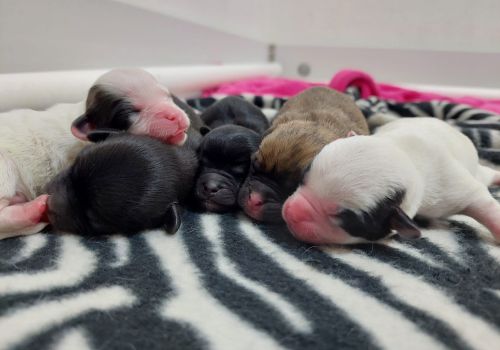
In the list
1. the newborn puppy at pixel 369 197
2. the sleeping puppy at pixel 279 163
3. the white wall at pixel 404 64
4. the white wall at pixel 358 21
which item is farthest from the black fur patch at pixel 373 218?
the white wall at pixel 404 64

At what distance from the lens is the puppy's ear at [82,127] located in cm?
163

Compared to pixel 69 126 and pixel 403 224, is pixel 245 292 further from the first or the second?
pixel 69 126

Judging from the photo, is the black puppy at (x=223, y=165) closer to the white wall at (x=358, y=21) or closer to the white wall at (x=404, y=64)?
the white wall at (x=358, y=21)

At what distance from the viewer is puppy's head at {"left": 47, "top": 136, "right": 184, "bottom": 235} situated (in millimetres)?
1310

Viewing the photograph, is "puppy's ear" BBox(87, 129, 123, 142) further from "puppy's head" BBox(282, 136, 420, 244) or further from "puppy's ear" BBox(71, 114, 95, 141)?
"puppy's head" BBox(282, 136, 420, 244)

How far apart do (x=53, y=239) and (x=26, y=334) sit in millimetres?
498

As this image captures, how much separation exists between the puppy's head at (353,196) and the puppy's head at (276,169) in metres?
0.15

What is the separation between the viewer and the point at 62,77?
2041 millimetres

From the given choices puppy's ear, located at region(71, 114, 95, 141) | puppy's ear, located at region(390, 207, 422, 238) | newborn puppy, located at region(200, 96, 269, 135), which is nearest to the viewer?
puppy's ear, located at region(390, 207, 422, 238)

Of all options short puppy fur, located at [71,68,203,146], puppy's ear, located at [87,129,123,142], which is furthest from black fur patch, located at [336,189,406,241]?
puppy's ear, located at [87,129,123,142]

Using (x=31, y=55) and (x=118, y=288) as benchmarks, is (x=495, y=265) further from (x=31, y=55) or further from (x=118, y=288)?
(x=31, y=55)

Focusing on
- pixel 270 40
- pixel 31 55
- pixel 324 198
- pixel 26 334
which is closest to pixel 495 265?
pixel 324 198

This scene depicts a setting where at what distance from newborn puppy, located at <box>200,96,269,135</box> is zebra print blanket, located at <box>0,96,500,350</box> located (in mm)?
875

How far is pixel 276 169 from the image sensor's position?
1.52 meters
